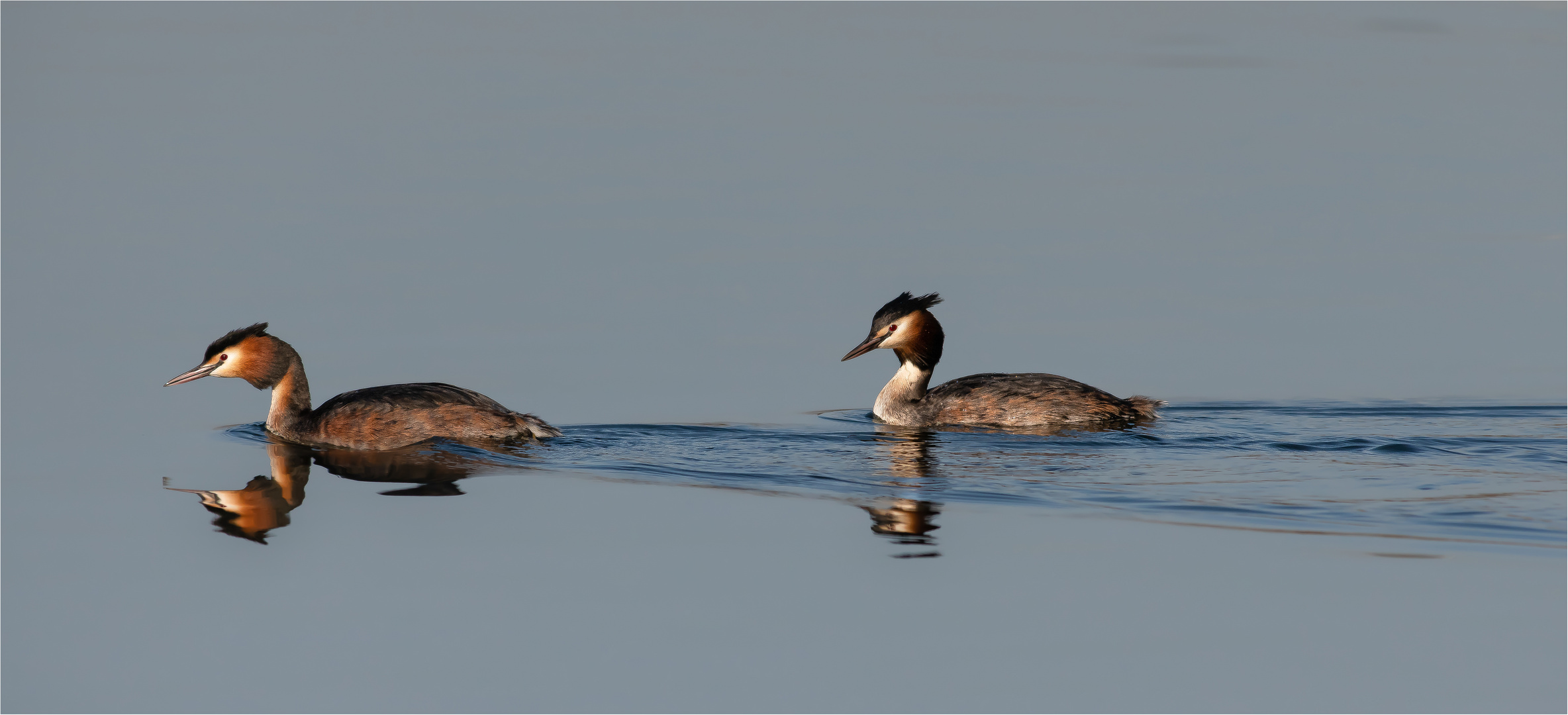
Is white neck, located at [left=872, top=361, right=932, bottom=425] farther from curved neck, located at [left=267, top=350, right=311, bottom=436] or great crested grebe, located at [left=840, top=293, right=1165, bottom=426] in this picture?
curved neck, located at [left=267, top=350, right=311, bottom=436]

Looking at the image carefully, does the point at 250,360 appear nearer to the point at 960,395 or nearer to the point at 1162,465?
the point at 960,395

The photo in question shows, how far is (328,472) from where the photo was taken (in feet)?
34.0

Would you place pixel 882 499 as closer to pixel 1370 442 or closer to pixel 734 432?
pixel 734 432

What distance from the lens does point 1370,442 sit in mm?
10859

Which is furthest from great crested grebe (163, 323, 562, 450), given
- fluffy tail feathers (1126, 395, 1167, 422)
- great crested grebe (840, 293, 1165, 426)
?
fluffy tail feathers (1126, 395, 1167, 422)

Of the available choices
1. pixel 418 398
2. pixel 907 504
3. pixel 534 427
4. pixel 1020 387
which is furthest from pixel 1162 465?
pixel 418 398

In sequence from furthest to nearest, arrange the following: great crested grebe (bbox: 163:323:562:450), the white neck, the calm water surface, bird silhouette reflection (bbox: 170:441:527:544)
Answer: the white neck, great crested grebe (bbox: 163:323:562:450), bird silhouette reflection (bbox: 170:441:527:544), the calm water surface

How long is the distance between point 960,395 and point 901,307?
939 mm

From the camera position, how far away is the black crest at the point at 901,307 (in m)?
13.0

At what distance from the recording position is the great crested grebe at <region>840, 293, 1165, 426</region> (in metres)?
12.1

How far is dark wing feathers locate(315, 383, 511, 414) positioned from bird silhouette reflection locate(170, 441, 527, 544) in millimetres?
270

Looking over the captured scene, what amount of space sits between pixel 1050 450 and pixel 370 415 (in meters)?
4.41

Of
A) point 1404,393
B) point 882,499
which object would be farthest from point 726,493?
point 1404,393

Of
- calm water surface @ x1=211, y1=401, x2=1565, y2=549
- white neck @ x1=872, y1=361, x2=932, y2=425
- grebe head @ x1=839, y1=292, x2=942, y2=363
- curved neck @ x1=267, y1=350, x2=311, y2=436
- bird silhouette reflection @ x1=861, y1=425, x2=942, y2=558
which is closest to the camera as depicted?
bird silhouette reflection @ x1=861, y1=425, x2=942, y2=558
